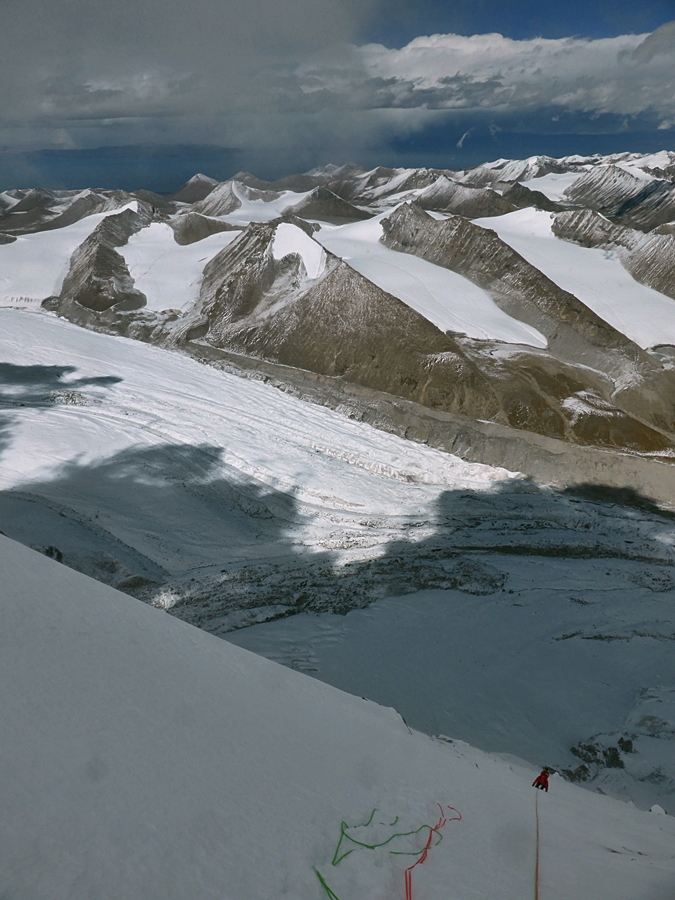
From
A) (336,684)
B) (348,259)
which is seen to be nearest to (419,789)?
(336,684)

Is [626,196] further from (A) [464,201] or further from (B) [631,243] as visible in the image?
(B) [631,243]

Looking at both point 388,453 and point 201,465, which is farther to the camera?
point 388,453

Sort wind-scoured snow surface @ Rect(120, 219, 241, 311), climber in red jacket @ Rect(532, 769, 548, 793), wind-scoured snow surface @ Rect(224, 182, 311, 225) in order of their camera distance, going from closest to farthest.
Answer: climber in red jacket @ Rect(532, 769, 548, 793) < wind-scoured snow surface @ Rect(120, 219, 241, 311) < wind-scoured snow surface @ Rect(224, 182, 311, 225)

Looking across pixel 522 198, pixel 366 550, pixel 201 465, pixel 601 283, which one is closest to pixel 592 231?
pixel 601 283

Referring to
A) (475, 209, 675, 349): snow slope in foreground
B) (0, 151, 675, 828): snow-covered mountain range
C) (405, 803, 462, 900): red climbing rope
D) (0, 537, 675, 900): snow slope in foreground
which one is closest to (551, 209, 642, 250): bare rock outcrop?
(0, 151, 675, 828): snow-covered mountain range

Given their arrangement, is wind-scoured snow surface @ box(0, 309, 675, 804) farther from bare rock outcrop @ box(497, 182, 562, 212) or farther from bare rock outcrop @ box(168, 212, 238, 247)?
bare rock outcrop @ box(497, 182, 562, 212)

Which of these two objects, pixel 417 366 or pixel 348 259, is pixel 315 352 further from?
pixel 348 259

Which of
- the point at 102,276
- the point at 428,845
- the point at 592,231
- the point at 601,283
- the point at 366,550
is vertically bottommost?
the point at 366,550
